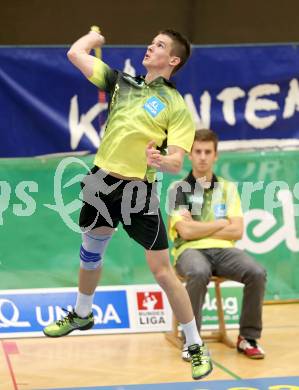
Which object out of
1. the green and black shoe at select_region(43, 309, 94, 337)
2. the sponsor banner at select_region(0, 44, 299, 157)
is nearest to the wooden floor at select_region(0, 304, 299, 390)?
the green and black shoe at select_region(43, 309, 94, 337)

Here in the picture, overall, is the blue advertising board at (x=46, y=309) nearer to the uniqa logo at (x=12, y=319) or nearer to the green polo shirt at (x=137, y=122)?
the uniqa logo at (x=12, y=319)

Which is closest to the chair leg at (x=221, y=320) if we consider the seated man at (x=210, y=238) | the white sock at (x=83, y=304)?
the seated man at (x=210, y=238)

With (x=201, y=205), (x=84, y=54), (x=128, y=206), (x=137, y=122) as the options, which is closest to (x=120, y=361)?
(x=201, y=205)

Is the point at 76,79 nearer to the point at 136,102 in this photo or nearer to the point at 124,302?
the point at 124,302

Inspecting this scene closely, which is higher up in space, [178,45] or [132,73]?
[178,45]

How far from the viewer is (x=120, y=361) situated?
7.00 m

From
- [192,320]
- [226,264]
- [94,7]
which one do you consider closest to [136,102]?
[192,320]

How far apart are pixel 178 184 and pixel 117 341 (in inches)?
57.1

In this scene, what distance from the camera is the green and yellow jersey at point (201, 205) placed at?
24.5ft

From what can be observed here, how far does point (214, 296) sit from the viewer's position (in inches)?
318

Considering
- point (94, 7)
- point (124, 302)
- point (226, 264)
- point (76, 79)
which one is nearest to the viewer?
point (226, 264)

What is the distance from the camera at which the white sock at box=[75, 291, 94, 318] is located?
249 inches

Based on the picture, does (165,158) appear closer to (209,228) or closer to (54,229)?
(209,228)

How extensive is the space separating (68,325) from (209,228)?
1630 mm
